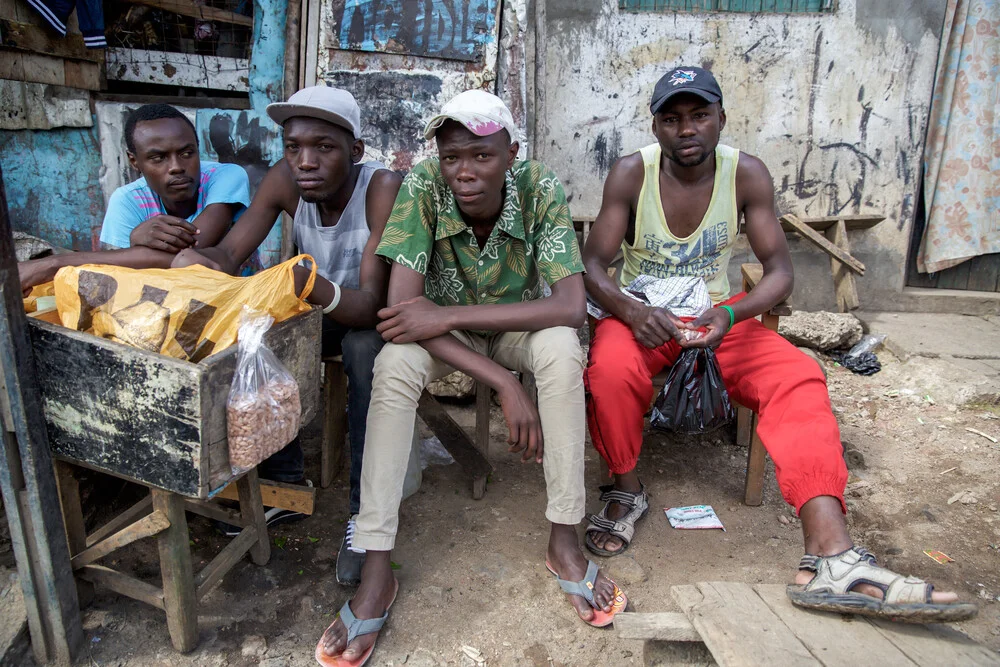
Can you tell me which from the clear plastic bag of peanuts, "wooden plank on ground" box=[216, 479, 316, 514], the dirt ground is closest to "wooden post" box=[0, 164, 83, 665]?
the dirt ground

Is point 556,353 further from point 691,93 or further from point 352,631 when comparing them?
point 691,93

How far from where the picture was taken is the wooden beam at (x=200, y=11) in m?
4.26

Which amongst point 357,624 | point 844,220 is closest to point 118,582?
point 357,624

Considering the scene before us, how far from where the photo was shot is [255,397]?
6.05ft

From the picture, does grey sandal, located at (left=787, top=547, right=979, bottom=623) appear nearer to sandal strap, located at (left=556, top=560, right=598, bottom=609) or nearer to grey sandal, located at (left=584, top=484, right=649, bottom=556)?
sandal strap, located at (left=556, top=560, right=598, bottom=609)

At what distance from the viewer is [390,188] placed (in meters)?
2.77

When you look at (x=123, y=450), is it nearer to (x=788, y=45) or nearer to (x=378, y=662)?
(x=378, y=662)

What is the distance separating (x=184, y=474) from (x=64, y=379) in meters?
0.44

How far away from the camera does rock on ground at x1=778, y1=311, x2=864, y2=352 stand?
14.9 feet

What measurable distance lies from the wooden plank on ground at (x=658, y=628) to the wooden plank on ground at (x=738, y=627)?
0.12 feet

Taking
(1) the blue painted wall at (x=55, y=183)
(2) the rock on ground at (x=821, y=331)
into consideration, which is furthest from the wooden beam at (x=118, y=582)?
(2) the rock on ground at (x=821, y=331)

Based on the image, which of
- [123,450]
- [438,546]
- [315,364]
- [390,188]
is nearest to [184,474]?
[123,450]

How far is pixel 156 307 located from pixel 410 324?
82 cm

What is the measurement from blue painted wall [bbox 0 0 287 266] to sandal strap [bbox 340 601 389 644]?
2729mm
